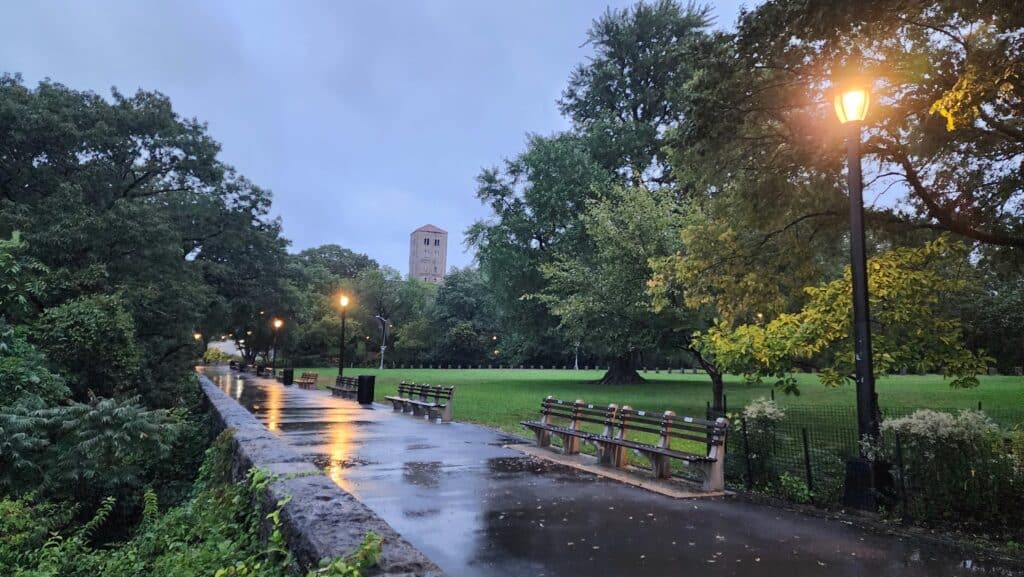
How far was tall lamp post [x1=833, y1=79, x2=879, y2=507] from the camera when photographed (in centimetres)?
662

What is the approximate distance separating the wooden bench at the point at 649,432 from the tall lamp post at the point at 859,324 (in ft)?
4.80

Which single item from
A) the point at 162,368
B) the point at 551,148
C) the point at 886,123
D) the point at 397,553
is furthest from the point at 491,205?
the point at 397,553

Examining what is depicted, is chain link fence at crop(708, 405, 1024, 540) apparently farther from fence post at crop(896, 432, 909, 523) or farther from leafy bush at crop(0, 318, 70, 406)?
leafy bush at crop(0, 318, 70, 406)

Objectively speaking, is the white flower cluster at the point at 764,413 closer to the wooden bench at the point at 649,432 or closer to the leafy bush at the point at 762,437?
the leafy bush at the point at 762,437

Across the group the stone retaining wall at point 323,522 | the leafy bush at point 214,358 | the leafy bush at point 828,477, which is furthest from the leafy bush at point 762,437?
the leafy bush at point 214,358

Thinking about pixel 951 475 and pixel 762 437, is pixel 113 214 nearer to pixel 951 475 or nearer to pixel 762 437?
pixel 762 437

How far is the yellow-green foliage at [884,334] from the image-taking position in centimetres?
817

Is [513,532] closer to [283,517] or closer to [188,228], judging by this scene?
[283,517]

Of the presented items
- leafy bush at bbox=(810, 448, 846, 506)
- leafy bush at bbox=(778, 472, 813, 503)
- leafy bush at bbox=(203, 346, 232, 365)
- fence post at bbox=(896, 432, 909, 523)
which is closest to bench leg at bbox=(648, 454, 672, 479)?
leafy bush at bbox=(778, 472, 813, 503)

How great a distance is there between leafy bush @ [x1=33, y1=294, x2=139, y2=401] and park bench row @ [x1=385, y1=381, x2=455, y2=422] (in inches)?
283

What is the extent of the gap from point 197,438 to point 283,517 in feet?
45.1

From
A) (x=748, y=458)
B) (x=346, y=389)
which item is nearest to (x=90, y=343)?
(x=346, y=389)

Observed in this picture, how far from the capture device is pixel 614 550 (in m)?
5.26

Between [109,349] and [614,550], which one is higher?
[109,349]
